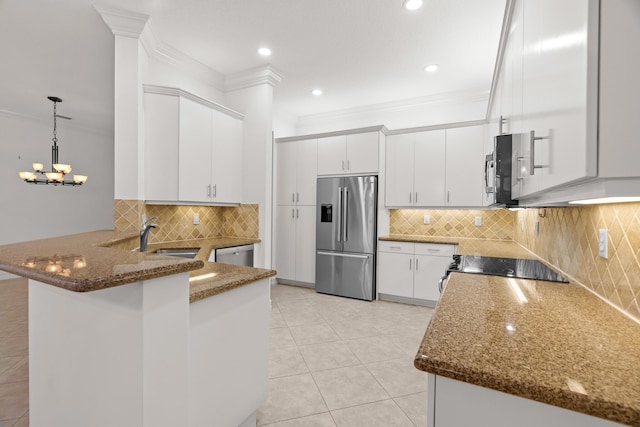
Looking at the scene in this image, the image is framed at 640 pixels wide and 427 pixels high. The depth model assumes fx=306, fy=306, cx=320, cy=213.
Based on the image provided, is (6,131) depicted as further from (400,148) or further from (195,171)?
(400,148)

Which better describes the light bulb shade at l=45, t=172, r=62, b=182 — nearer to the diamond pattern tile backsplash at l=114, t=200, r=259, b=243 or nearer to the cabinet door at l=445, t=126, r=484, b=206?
the diamond pattern tile backsplash at l=114, t=200, r=259, b=243

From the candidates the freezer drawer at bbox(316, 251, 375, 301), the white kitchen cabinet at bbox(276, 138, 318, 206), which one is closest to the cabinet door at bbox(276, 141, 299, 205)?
the white kitchen cabinet at bbox(276, 138, 318, 206)

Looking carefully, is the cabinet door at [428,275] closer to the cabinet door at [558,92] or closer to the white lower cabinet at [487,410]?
the cabinet door at [558,92]

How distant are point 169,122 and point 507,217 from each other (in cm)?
409

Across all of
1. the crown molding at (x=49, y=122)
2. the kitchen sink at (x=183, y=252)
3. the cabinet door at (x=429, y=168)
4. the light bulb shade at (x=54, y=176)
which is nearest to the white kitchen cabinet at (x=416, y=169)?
the cabinet door at (x=429, y=168)

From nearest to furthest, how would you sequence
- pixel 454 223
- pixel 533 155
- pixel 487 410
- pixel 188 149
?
1. pixel 487 410
2. pixel 533 155
3. pixel 188 149
4. pixel 454 223

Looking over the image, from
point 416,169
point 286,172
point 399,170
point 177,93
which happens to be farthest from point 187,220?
point 416,169

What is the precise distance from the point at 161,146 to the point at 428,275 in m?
3.36

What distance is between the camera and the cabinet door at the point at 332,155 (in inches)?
168

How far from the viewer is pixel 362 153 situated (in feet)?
13.6

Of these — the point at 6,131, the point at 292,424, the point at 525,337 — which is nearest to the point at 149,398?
the point at 292,424

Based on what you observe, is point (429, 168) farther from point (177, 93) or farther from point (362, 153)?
point (177, 93)

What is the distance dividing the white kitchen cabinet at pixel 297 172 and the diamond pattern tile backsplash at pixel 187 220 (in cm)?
89

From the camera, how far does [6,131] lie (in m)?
5.11
